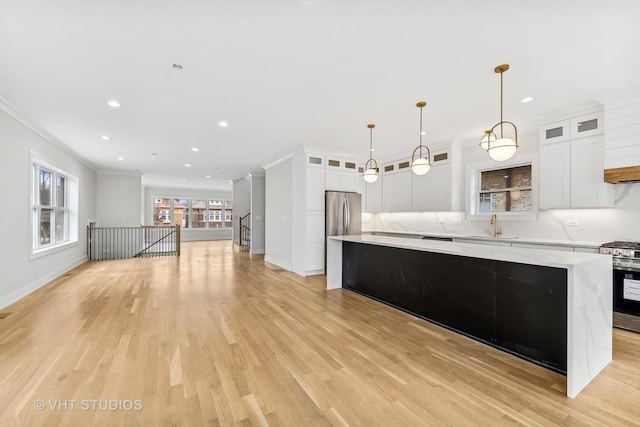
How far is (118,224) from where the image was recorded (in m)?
9.35

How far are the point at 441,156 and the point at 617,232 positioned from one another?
9.27 feet

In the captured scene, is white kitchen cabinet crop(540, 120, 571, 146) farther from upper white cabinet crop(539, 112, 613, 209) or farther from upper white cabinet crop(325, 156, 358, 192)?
upper white cabinet crop(325, 156, 358, 192)

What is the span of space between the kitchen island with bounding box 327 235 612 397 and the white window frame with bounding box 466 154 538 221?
7.71 feet

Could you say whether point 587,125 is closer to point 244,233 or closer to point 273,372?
point 273,372

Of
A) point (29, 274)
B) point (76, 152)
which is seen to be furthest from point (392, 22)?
point (76, 152)

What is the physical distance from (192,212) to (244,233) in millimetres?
5043

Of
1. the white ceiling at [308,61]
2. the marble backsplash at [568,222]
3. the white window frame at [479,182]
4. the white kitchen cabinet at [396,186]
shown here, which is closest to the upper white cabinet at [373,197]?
the white kitchen cabinet at [396,186]

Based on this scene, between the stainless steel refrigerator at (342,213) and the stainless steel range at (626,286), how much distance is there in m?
4.16

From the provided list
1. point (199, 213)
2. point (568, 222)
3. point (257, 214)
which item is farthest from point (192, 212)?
point (568, 222)

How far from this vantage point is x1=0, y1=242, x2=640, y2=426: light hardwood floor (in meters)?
1.75

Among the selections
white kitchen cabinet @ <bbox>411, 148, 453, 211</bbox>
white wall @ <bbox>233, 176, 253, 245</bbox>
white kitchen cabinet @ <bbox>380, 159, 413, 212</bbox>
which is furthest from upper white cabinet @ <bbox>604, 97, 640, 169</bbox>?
white wall @ <bbox>233, 176, 253, 245</bbox>

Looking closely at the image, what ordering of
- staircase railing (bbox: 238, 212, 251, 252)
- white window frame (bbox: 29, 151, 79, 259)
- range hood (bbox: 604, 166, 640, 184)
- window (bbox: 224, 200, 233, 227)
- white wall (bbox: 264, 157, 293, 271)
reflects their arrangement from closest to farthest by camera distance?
range hood (bbox: 604, 166, 640, 184) → white window frame (bbox: 29, 151, 79, 259) → white wall (bbox: 264, 157, 293, 271) → staircase railing (bbox: 238, 212, 251, 252) → window (bbox: 224, 200, 233, 227)

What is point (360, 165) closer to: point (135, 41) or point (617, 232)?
point (617, 232)

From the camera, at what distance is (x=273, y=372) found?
223cm
